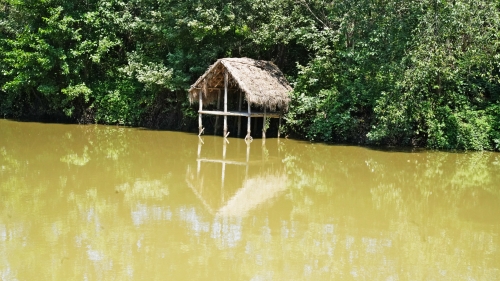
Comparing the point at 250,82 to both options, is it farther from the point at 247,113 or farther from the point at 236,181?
the point at 236,181

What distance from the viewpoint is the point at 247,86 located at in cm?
1431

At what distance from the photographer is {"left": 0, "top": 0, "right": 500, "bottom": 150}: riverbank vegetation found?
13555 millimetres

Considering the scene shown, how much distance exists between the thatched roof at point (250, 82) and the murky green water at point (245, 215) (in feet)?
6.94

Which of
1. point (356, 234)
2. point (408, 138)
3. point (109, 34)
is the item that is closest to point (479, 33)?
point (408, 138)

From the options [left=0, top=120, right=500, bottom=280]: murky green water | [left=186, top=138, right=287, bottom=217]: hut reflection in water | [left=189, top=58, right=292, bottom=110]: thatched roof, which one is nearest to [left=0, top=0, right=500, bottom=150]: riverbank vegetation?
[left=189, top=58, right=292, bottom=110]: thatched roof

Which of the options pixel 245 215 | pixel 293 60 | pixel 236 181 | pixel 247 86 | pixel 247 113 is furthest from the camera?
pixel 293 60

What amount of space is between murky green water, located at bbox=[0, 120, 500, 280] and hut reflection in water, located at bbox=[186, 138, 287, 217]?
35 mm

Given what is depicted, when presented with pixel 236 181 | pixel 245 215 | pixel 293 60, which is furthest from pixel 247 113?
pixel 245 215

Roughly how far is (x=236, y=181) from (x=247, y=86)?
4979 millimetres

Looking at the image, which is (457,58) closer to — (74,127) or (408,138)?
(408,138)

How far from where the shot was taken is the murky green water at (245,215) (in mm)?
5586

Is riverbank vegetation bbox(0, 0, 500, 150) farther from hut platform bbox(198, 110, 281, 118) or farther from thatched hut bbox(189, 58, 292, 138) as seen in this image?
thatched hut bbox(189, 58, 292, 138)

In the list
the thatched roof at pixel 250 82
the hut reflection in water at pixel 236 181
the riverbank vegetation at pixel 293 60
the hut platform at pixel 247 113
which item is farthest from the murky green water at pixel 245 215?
the hut platform at pixel 247 113

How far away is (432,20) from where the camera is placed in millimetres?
13234
